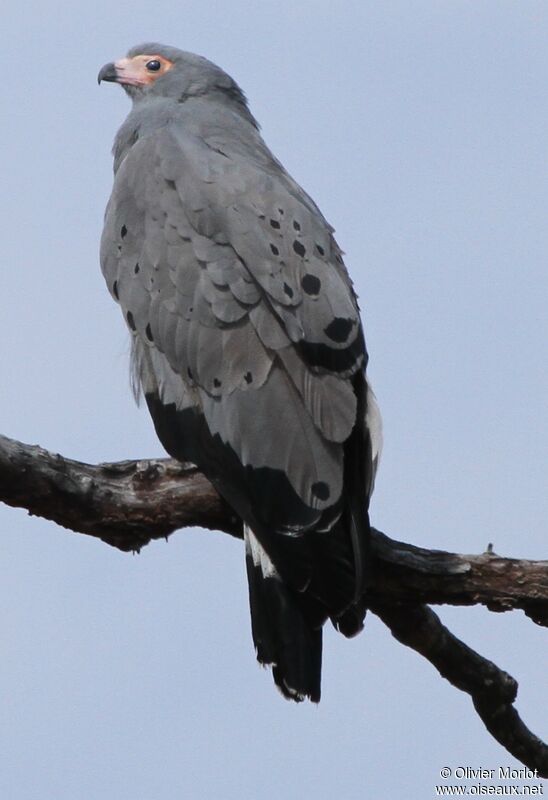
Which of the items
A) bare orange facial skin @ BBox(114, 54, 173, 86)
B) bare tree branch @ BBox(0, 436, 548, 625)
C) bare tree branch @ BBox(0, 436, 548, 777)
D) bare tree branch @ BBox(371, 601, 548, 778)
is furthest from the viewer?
bare orange facial skin @ BBox(114, 54, 173, 86)

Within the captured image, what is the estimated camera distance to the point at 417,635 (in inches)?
259

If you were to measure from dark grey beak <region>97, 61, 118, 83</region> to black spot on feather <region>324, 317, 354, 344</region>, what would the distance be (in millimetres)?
3084

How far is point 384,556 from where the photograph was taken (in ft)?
20.7

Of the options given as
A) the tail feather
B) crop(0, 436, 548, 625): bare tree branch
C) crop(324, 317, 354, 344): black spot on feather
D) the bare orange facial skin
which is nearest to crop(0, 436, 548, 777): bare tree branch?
crop(0, 436, 548, 625): bare tree branch

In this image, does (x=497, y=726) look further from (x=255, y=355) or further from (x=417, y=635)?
(x=255, y=355)

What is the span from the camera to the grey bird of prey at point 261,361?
614 cm

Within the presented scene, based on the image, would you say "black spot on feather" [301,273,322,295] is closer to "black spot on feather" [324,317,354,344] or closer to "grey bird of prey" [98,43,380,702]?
"grey bird of prey" [98,43,380,702]

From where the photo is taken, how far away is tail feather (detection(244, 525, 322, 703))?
20.0ft

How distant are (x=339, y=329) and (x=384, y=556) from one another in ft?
3.55

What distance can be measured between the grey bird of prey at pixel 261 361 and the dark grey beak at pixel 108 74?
51.4 inches

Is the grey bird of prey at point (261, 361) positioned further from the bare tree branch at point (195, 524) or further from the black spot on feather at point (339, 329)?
the bare tree branch at point (195, 524)

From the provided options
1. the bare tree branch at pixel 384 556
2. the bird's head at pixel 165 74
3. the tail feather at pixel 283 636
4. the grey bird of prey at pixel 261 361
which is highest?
the bird's head at pixel 165 74

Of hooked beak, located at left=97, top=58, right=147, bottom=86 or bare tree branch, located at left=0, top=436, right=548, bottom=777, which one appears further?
hooked beak, located at left=97, top=58, right=147, bottom=86

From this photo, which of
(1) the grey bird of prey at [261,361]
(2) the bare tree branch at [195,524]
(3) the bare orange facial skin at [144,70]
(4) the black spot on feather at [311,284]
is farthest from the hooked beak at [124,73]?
(2) the bare tree branch at [195,524]
